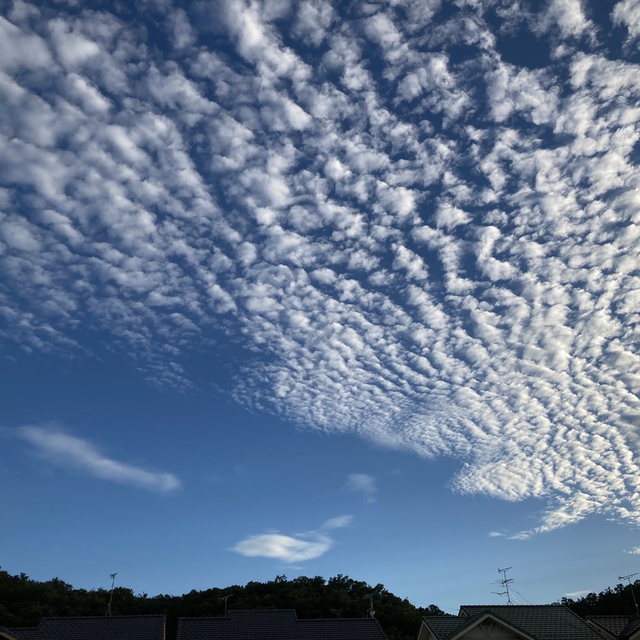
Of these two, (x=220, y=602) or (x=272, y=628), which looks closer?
(x=272, y=628)

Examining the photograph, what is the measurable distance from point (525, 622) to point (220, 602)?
132 ft

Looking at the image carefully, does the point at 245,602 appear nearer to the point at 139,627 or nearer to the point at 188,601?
the point at 188,601

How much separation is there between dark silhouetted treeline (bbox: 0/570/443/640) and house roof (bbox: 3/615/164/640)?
80.4ft

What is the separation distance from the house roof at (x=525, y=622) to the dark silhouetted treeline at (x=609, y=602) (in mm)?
32052

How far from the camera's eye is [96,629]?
32.3 m

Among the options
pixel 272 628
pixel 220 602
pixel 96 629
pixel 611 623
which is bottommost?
pixel 611 623

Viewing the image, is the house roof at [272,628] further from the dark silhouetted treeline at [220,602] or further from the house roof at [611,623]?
the dark silhouetted treeline at [220,602]

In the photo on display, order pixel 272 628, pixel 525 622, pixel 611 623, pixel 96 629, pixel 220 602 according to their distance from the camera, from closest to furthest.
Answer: pixel 96 629 → pixel 525 622 → pixel 272 628 → pixel 611 623 → pixel 220 602

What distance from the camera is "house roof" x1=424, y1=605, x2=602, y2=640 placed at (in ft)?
102

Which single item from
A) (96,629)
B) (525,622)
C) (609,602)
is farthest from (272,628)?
(609,602)

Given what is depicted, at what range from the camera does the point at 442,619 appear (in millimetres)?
33031

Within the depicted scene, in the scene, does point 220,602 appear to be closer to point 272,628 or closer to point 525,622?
point 272,628

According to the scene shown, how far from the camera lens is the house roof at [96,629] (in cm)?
3150

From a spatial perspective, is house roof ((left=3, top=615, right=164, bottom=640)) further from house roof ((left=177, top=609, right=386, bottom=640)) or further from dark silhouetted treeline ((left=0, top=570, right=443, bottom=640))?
dark silhouetted treeline ((left=0, top=570, right=443, bottom=640))
